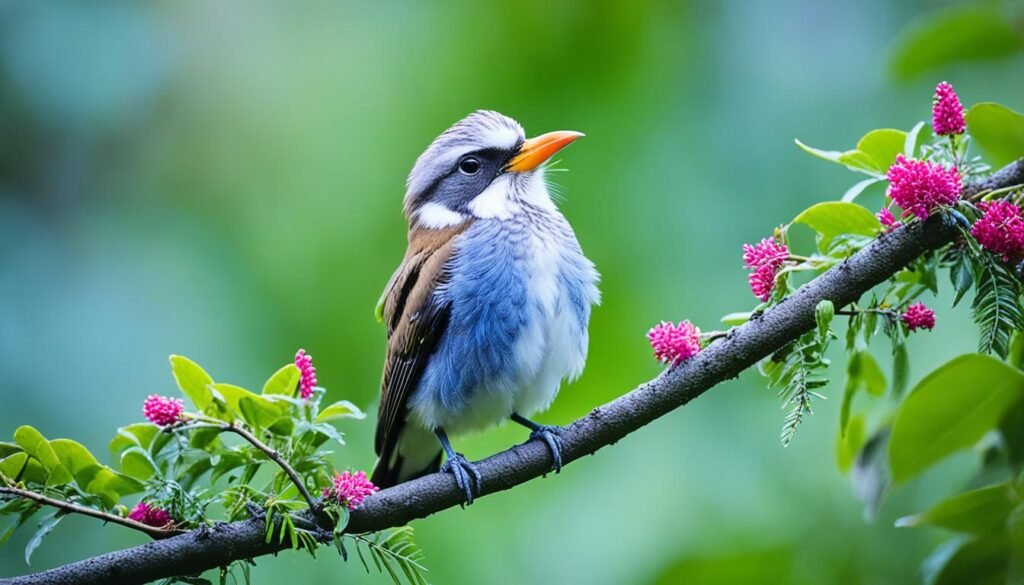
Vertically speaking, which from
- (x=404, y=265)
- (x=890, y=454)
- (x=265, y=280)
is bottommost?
(x=890, y=454)

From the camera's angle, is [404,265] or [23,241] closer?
[404,265]

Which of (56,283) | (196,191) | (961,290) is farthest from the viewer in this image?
(196,191)

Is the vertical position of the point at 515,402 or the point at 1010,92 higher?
the point at 1010,92

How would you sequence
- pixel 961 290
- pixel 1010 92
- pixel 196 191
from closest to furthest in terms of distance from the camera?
pixel 961 290 → pixel 1010 92 → pixel 196 191

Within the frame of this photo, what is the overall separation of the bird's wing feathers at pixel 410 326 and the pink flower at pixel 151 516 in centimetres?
123

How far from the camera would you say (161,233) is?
5.16m

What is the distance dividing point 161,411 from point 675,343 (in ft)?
3.57

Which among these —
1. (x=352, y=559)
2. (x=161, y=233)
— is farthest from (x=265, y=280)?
(x=352, y=559)

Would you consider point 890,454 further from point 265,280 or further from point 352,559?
point 265,280

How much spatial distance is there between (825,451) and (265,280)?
2.57 m

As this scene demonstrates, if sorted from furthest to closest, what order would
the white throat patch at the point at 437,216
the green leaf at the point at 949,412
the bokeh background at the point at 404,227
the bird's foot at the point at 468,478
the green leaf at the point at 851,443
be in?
the bokeh background at the point at 404,227, the white throat patch at the point at 437,216, the green leaf at the point at 851,443, the bird's foot at the point at 468,478, the green leaf at the point at 949,412

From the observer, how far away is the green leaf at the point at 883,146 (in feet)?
7.61

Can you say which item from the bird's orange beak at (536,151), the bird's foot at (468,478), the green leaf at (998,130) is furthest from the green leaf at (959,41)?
the bird's foot at (468,478)

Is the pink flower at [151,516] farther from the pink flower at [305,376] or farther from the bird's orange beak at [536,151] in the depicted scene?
the bird's orange beak at [536,151]
